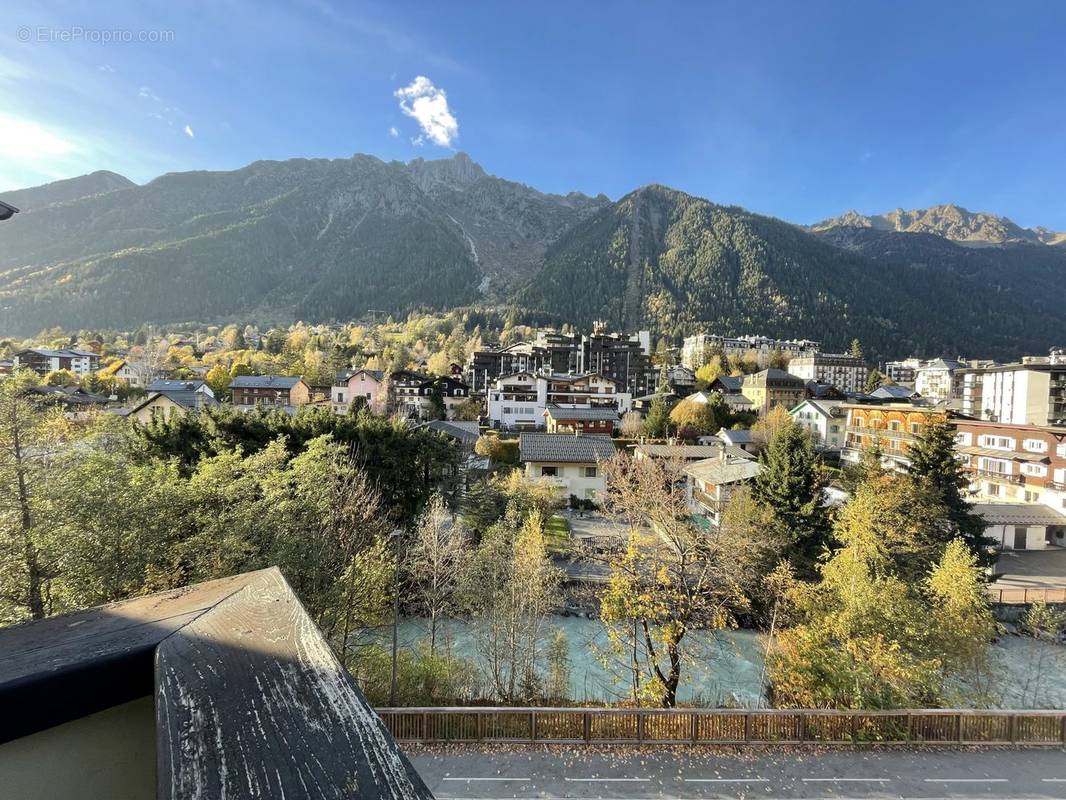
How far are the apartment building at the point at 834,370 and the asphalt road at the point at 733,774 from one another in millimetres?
84716

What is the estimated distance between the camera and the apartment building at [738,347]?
3278 inches

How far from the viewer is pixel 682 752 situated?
10031 millimetres

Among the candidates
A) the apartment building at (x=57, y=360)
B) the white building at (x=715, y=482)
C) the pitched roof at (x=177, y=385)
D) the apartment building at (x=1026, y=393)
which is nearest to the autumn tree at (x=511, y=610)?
the white building at (x=715, y=482)

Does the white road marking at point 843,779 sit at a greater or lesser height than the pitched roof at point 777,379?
lesser

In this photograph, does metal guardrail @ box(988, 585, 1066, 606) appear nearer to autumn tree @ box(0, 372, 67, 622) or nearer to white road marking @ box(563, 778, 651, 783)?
white road marking @ box(563, 778, 651, 783)

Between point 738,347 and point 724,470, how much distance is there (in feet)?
254

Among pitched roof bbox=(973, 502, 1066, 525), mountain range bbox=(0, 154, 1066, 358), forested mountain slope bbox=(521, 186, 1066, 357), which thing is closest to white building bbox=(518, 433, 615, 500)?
pitched roof bbox=(973, 502, 1066, 525)

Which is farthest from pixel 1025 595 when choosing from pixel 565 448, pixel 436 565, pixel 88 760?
pixel 88 760

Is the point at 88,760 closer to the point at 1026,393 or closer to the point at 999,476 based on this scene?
the point at 999,476

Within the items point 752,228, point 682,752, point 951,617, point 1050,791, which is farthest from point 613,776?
point 752,228

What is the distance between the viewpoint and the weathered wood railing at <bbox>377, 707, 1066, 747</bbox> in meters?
10.2

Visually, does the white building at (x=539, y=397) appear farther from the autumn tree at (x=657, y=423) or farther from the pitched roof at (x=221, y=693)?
the pitched roof at (x=221, y=693)

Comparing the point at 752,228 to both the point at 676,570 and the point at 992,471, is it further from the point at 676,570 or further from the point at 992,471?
the point at 676,570

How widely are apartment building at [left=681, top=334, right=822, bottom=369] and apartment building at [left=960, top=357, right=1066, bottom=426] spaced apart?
136 ft
